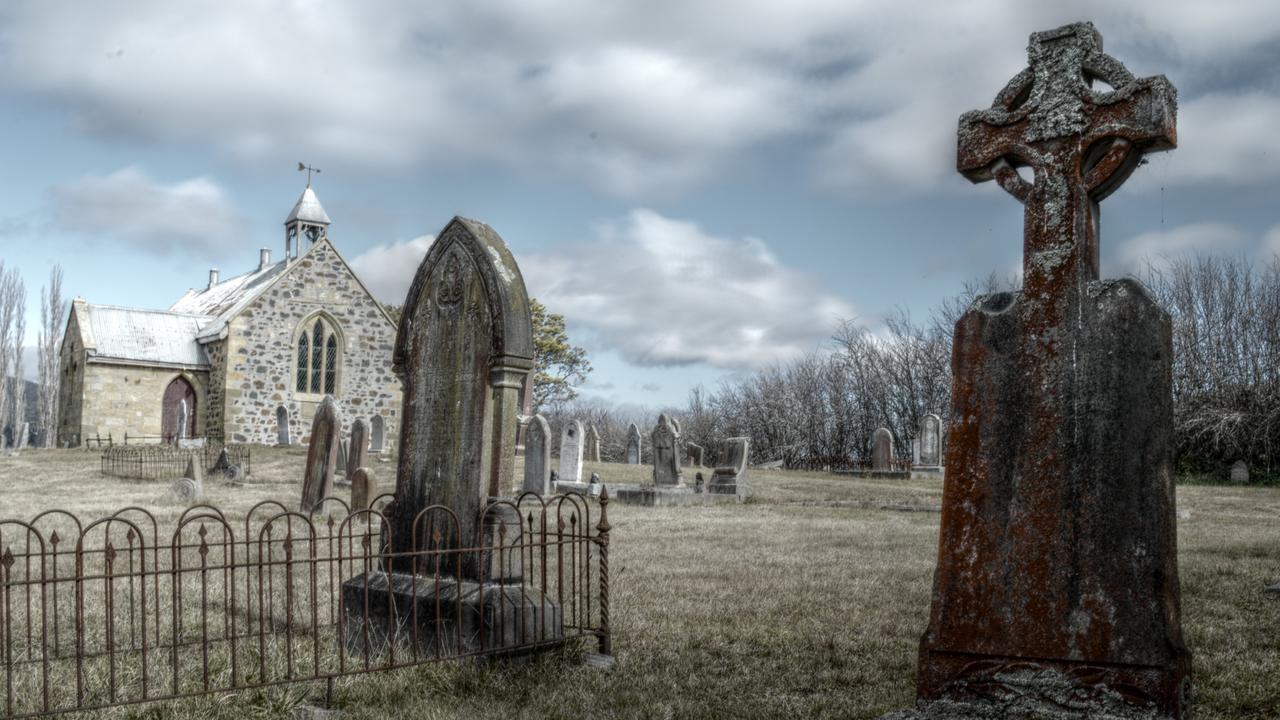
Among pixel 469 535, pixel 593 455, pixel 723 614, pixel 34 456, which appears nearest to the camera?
pixel 469 535

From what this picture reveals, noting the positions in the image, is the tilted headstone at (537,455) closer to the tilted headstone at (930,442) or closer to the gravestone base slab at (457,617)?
the gravestone base slab at (457,617)

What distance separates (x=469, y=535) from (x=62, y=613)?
3735 millimetres

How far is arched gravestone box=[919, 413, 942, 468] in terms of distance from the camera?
1228 inches

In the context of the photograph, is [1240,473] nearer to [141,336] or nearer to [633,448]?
[633,448]

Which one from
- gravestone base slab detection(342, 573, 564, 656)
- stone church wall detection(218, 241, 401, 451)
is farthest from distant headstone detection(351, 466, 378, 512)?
stone church wall detection(218, 241, 401, 451)

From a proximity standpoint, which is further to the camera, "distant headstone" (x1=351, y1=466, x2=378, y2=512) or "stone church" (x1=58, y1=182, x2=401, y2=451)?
"stone church" (x1=58, y1=182, x2=401, y2=451)

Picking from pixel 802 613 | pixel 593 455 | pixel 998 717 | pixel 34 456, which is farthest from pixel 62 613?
pixel 593 455

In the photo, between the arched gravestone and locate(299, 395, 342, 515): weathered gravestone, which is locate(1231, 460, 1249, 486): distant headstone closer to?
the arched gravestone

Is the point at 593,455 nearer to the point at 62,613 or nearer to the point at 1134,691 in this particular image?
the point at 62,613

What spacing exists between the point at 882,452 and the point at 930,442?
238cm

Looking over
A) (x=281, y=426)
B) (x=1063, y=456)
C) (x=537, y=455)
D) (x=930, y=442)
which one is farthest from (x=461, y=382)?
(x=281, y=426)

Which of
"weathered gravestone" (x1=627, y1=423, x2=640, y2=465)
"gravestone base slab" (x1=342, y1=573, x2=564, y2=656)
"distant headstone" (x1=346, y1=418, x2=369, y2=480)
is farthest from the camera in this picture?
"weathered gravestone" (x1=627, y1=423, x2=640, y2=465)

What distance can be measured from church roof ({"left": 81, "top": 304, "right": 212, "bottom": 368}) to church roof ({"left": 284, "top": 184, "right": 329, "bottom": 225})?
17.9 ft

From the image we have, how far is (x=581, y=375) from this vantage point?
170 feet
